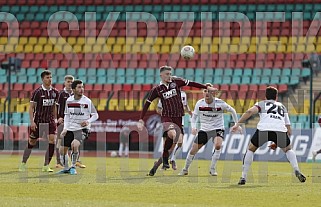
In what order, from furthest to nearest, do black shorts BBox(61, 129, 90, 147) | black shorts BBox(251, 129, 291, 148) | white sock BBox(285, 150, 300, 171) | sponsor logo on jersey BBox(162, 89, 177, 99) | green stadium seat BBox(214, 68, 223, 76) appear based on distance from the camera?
green stadium seat BBox(214, 68, 223, 76)
sponsor logo on jersey BBox(162, 89, 177, 99)
black shorts BBox(61, 129, 90, 147)
white sock BBox(285, 150, 300, 171)
black shorts BBox(251, 129, 291, 148)

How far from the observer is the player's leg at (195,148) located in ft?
58.6

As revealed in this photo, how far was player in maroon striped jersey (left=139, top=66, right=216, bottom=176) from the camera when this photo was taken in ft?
58.1

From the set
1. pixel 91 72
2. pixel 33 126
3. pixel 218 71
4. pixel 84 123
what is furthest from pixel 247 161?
pixel 91 72

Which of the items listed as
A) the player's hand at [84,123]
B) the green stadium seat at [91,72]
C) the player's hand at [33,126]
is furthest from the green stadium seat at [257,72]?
the player's hand at [84,123]

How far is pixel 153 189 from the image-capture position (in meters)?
14.3

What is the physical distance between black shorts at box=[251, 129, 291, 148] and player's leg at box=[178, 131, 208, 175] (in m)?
2.91

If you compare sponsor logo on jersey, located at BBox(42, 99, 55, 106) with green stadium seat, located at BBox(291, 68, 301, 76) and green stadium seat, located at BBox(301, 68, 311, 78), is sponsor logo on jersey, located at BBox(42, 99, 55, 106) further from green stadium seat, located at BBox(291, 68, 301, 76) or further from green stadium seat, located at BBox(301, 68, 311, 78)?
green stadium seat, located at BBox(291, 68, 301, 76)

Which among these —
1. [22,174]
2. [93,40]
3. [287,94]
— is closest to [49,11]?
[93,40]

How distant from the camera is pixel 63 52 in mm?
36531

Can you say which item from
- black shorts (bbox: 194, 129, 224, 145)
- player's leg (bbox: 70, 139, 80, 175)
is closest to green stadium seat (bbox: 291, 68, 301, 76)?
black shorts (bbox: 194, 129, 224, 145)

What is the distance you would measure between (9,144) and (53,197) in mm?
18701

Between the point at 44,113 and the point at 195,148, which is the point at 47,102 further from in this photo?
the point at 195,148

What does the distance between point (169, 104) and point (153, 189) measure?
4.23 meters

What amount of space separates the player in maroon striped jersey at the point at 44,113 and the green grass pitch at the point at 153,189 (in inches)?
24.3
